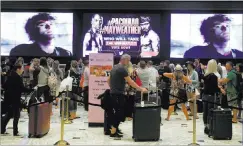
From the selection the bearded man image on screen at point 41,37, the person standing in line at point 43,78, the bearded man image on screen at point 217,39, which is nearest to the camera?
the person standing in line at point 43,78

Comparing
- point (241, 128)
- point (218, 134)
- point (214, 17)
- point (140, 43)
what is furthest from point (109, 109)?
point (214, 17)

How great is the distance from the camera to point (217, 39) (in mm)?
15594

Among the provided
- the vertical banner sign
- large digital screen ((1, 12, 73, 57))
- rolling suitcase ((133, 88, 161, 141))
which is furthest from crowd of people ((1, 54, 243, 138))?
Answer: large digital screen ((1, 12, 73, 57))

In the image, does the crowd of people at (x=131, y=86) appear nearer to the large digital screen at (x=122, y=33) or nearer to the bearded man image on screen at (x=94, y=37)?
the large digital screen at (x=122, y=33)

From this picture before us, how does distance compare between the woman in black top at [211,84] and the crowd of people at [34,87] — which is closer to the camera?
the crowd of people at [34,87]

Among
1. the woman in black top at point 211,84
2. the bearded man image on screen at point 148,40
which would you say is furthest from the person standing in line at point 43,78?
the bearded man image on screen at point 148,40

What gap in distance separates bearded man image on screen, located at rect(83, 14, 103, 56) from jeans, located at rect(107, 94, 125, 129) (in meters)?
9.53

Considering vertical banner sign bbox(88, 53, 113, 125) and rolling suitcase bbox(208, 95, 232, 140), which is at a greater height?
vertical banner sign bbox(88, 53, 113, 125)

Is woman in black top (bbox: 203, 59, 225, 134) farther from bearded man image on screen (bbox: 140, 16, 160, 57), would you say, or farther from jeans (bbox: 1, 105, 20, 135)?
bearded man image on screen (bbox: 140, 16, 160, 57)

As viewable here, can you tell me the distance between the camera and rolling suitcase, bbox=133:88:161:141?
6.05 meters

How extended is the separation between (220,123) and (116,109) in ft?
5.72

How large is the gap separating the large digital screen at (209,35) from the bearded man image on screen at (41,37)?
4.90 meters

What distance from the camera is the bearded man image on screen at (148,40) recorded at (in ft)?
51.3

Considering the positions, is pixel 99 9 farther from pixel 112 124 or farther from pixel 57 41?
pixel 112 124
